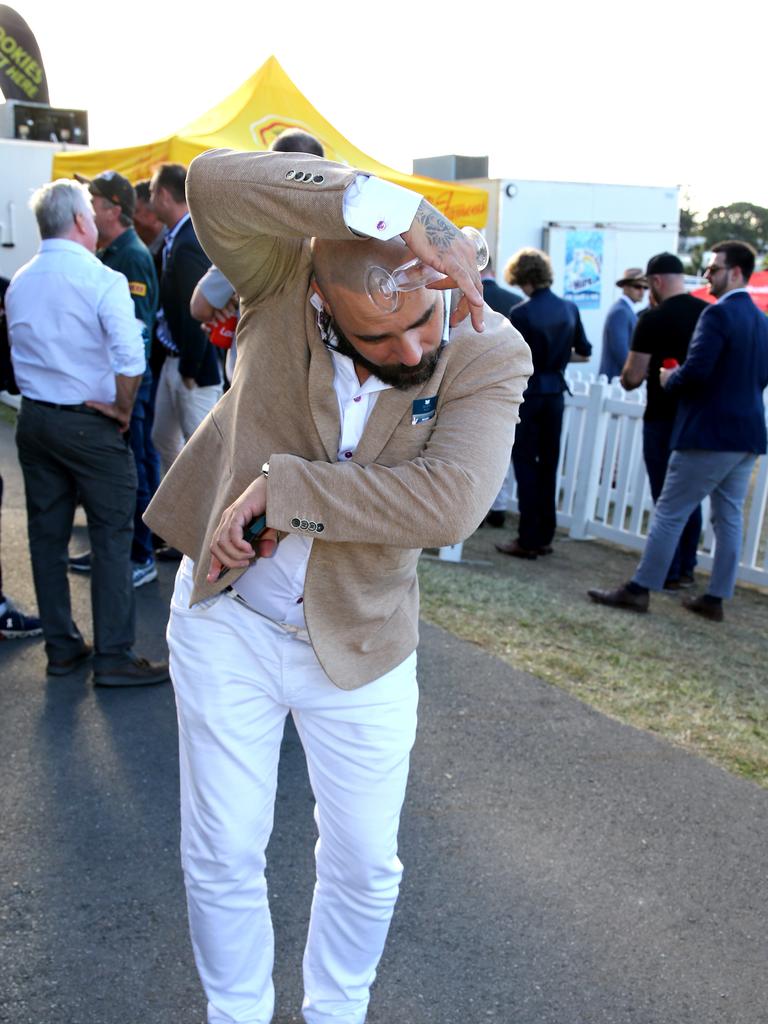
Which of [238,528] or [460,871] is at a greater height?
[238,528]

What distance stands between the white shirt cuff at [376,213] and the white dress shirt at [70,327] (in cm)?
272

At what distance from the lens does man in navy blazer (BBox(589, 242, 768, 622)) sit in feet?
18.7

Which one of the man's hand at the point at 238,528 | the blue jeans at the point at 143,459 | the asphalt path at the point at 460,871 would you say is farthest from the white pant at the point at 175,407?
the man's hand at the point at 238,528

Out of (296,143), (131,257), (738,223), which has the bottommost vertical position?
(131,257)

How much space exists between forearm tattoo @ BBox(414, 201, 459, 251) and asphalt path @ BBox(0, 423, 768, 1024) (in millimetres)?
1963

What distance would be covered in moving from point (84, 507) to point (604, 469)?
15.4 ft

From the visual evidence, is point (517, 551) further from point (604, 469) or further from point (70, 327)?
point (70, 327)

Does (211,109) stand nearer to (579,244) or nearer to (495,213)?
(495,213)

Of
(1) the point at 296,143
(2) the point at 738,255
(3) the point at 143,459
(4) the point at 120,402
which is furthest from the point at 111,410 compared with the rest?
(2) the point at 738,255

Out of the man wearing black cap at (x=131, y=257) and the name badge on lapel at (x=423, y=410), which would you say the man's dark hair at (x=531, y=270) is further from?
the name badge on lapel at (x=423, y=410)

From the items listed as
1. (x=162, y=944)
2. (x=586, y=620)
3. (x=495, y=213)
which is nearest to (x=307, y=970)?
(x=162, y=944)

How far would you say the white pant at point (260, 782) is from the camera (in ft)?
6.91

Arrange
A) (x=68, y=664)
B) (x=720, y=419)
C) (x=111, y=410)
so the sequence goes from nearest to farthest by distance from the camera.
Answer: (x=111, y=410) → (x=68, y=664) → (x=720, y=419)

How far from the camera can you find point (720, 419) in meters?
5.70
